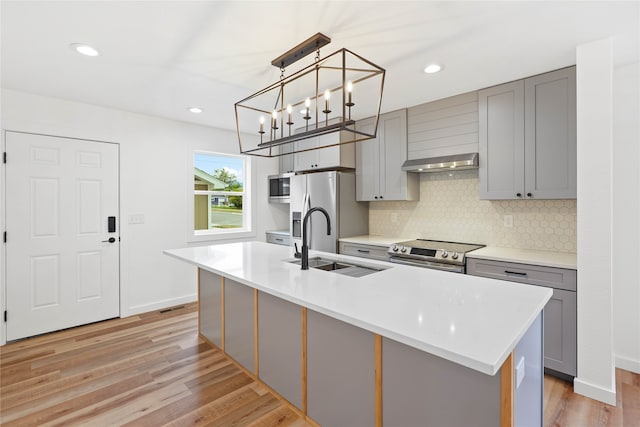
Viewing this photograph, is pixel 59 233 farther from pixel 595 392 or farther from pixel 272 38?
pixel 595 392

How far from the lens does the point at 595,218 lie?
2203 millimetres

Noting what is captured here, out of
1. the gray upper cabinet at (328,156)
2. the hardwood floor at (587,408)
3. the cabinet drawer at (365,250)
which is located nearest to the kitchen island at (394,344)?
the hardwood floor at (587,408)

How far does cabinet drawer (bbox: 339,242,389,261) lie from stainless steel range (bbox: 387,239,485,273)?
0.13 m

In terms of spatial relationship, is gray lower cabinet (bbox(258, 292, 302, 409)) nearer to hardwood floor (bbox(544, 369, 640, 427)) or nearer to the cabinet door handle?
hardwood floor (bbox(544, 369, 640, 427))

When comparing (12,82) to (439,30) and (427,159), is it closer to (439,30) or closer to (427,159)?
(439,30)

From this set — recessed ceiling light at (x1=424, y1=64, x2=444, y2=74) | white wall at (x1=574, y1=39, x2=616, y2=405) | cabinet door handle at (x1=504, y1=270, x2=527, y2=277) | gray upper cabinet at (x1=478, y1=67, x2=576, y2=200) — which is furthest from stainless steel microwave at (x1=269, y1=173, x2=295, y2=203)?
white wall at (x1=574, y1=39, x2=616, y2=405)

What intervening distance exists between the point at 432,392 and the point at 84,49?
303 cm

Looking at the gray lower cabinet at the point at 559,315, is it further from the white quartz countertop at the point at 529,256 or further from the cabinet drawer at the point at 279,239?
the cabinet drawer at the point at 279,239

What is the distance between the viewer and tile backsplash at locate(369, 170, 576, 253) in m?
2.89

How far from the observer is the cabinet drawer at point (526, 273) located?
2.37m

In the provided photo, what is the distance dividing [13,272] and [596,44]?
5259 millimetres

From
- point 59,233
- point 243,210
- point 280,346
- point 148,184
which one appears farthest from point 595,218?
point 59,233

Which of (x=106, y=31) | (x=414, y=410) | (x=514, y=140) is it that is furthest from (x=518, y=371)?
(x=106, y=31)

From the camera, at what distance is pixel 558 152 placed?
2605 mm
